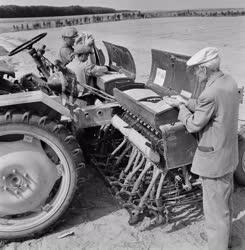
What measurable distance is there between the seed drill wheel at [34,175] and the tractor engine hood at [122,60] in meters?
1.98

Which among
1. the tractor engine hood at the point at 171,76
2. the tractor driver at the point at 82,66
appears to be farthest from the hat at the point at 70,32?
the tractor engine hood at the point at 171,76

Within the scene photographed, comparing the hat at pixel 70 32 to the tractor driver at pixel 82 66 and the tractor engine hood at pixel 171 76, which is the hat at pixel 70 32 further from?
the tractor engine hood at pixel 171 76

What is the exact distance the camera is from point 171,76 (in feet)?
14.8

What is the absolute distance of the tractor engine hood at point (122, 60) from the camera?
202 inches

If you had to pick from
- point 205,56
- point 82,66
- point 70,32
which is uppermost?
point 205,56

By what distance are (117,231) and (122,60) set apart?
2.66m

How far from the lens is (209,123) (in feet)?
9.09

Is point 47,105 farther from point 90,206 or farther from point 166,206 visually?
point 166,206

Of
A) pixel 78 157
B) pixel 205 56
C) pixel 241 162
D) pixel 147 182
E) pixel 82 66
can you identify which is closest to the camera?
pixel 205 56

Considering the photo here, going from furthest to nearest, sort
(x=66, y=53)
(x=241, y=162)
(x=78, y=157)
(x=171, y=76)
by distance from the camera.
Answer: (x=66, y=53)
(x=171, y=76)
(x=241, y=162)
(x=78, y=157)

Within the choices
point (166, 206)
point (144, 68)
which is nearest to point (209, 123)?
point (166, 206)

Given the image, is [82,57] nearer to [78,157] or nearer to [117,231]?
[78,157]

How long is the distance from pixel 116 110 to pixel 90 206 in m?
1.07

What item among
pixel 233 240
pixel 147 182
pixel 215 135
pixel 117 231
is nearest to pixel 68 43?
pixel 147 182
